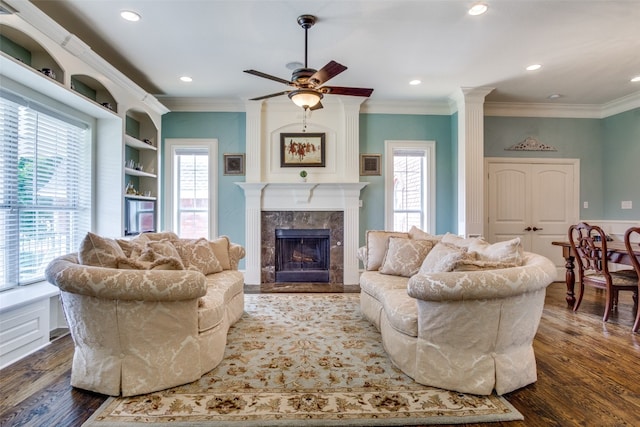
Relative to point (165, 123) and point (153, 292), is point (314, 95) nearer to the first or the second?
point (153, 292)

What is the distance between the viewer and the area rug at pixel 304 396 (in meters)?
1.70

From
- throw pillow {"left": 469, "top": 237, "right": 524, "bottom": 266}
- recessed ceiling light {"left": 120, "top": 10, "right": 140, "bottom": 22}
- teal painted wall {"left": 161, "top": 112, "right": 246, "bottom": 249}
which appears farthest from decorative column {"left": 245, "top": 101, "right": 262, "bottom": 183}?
throw pillow {"left": 469, "top": 237, "right": 524, "bottom": 266}

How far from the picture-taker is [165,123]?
5059 mm

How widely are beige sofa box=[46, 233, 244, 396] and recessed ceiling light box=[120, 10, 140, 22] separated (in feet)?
6.67

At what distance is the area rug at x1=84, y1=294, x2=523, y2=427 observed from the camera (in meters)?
1.70

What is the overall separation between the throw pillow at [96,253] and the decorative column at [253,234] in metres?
2.92

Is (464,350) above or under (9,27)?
under

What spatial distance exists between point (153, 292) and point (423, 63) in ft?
12.1

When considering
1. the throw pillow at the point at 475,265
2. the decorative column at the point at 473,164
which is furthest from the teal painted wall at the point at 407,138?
the throw pillow at the point at 475,265

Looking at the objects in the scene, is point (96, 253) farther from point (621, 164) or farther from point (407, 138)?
point (621, 164)

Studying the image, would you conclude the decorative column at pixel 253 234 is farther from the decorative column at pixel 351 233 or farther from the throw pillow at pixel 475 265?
the throw pillow at pixel 475 265

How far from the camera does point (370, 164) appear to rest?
16.9ft

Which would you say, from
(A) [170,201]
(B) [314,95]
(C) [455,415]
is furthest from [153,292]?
(A) [170,201]

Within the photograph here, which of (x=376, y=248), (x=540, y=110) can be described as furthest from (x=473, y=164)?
(x=376, y=248)
